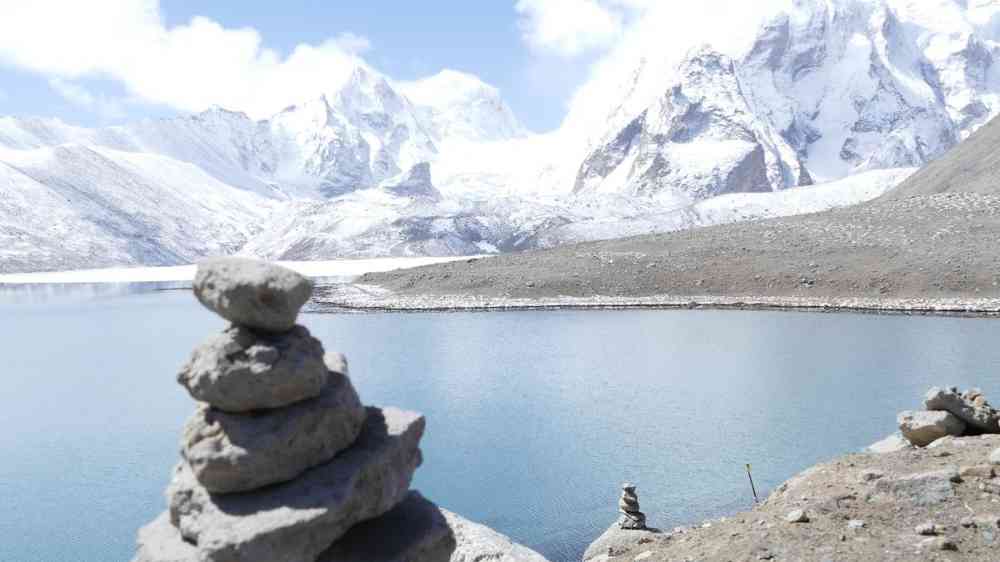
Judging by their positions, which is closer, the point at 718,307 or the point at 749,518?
the point at 749,518

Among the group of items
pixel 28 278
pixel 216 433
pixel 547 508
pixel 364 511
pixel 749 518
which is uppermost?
pixel 28 278

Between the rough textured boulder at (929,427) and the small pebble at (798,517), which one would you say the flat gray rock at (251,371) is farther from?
the rough textured boulder at (929,427)

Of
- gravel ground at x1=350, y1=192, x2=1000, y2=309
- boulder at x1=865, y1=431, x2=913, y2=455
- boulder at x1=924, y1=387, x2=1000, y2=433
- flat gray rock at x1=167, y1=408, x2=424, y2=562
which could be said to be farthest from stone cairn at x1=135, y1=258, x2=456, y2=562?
gravel ground at x1=350, y1=192, x2=1000, y2=309

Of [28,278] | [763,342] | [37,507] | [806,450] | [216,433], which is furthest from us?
[28,278]

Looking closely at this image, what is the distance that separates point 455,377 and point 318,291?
50.8 meters

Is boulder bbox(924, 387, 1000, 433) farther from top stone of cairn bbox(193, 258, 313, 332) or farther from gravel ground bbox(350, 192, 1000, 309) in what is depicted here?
gravel ground bbox(350, 192, 1000, 309)

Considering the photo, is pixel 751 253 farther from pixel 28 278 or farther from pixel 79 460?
pixel 28 278

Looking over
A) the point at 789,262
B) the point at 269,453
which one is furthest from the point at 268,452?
the point at 789,262

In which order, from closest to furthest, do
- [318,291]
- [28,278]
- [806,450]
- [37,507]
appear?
1. [37,507]
2. [806,450]
3. [318,291]
4. [28,278]

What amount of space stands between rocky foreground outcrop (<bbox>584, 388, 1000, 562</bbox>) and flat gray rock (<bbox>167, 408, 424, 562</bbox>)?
13.1 ft

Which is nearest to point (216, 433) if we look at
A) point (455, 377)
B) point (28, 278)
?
point (455, 377)

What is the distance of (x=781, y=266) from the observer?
220 feet

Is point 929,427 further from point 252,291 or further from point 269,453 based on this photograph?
point 252,291

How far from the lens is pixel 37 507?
794 inches
